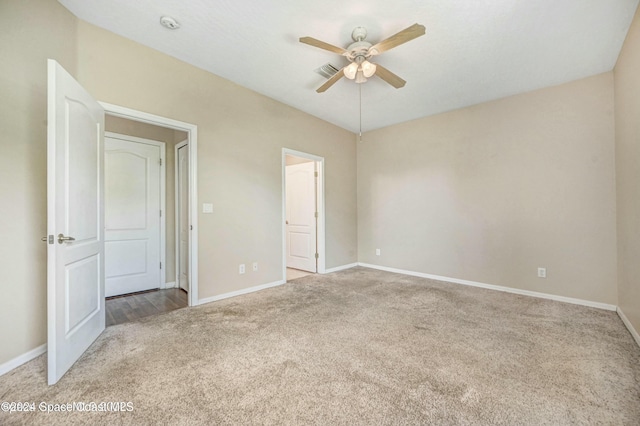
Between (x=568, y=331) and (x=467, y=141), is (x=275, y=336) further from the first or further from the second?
(x=467, y=141)

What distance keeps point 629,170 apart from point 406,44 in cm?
237

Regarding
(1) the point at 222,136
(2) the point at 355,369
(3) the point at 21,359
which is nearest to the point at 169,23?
(1) the point at 222,136

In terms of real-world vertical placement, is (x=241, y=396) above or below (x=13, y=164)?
below

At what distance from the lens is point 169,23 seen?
233cm

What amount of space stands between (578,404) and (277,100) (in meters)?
4.24

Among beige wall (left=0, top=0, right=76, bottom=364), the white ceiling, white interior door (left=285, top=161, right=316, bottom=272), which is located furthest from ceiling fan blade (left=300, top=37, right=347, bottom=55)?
white interior door (left=285, top=161, right=316, bottom=272)

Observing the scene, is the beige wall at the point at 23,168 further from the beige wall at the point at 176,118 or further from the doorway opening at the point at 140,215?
the doorway opening at the point at 140,215

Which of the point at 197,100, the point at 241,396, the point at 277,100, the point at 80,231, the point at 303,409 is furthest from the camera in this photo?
the point at 277,100

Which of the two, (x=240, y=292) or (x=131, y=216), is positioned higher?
(x=131, y=216)

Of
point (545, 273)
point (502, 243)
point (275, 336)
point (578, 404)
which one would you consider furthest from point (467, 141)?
point (275, 336)

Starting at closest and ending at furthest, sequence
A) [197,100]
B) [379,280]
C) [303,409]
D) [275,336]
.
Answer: [303,409] → [275,336] → [197,100] → [379,280]

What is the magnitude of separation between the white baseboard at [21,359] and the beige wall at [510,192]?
4.50 metres

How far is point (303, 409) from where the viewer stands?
4.80ft

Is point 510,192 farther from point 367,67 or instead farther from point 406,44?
point 367,67
